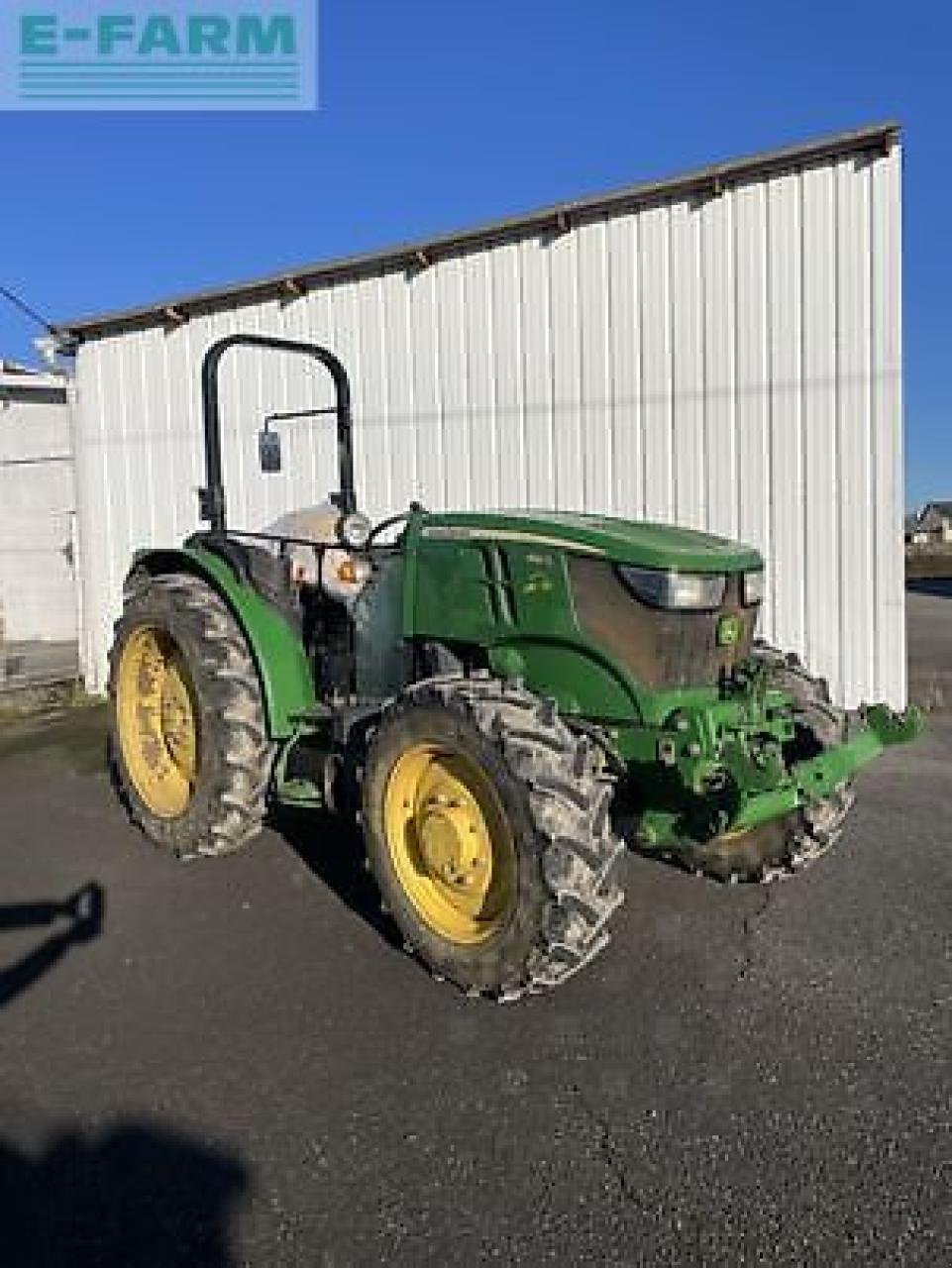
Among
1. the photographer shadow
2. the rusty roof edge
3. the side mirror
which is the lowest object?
the photographer shadow

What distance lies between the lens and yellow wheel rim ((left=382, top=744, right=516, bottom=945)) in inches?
136

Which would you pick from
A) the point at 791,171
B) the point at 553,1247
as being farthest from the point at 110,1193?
the point at 791,171

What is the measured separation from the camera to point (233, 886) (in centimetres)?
461

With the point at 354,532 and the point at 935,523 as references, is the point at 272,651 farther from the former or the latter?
the point at 935,523

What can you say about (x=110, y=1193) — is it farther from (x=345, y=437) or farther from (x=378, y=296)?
(x=378, y=296)

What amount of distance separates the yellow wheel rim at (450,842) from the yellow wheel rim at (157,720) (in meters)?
1.70

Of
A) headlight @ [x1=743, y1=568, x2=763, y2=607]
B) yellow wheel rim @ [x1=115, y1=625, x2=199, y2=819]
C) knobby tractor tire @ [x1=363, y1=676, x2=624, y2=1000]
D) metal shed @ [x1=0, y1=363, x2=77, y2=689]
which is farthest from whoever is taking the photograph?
metal shed @ [x1=0, y1=363, x2=77, y2=689]

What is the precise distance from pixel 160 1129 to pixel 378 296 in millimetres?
6734

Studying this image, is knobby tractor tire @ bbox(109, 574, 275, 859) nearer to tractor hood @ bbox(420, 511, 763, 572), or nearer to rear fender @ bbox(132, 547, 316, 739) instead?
rear fender @ bbox(132, 547, 316, 739)

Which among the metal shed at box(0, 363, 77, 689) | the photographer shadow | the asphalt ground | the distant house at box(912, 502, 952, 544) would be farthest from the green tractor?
the distant house at box(912, 502, 952, 544)

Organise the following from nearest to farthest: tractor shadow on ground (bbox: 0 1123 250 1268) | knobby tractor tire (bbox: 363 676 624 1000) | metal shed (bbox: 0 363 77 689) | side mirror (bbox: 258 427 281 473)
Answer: tractor shadow on ground (bbox: 0 1123 250 1268)
knobby tractor tire (bbox: 363 676 624 1000)
side mirror (bbox: 258 427 281 473)
metal shed (bbox: 0 363 77 689)

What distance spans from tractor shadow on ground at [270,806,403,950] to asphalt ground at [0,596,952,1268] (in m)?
0.03

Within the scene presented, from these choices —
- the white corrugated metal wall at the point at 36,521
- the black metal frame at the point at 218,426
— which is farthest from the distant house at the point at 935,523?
the black metal frame at the point at 218,426

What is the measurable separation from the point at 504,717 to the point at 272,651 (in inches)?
66.2
